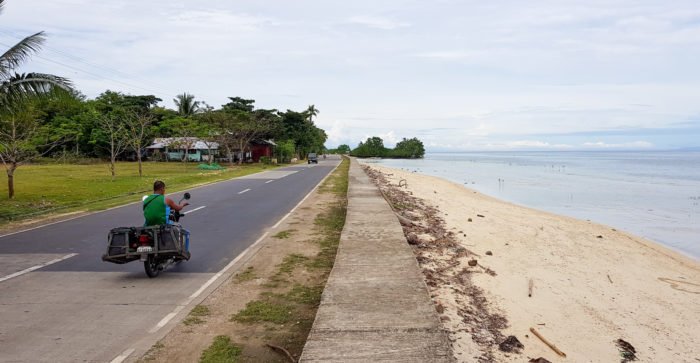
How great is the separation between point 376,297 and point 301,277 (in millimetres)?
2193

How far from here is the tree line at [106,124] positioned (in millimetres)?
13891

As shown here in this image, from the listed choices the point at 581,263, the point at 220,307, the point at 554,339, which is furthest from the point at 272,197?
the point at 554,339

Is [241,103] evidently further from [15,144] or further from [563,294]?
[563,294]

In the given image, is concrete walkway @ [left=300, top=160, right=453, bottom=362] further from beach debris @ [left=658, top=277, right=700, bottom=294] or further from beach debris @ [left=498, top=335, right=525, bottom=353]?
beach debris @ [left=658, top=277, right=700, bottom=294]

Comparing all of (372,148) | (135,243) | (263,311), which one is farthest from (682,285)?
(372,148)

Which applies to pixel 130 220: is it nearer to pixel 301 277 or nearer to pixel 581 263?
pixel 301 277

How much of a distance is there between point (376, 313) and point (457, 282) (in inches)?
129

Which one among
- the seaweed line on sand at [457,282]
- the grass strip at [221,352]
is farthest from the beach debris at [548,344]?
the grass strip at [221,352]

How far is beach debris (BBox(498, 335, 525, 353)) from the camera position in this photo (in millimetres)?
5855

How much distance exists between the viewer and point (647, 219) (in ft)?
72.7

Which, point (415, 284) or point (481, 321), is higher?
point (415, 284)

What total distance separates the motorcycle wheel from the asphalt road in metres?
0.11

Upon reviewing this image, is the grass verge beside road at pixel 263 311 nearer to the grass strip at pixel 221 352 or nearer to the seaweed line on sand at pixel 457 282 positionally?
the grass strip at pixel 221 352

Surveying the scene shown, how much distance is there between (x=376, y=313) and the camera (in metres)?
5.77
